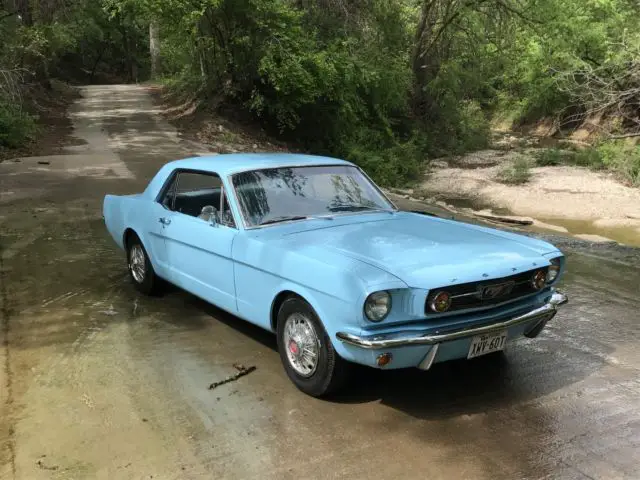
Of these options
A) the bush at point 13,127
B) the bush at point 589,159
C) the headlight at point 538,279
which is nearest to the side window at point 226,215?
the headlight at point 538,279

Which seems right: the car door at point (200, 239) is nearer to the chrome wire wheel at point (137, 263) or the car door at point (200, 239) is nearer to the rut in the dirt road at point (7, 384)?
the chrome wire wheel at point (137, 263)

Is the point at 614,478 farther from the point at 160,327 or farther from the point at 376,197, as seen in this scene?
the point at 160,327

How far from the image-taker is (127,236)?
6.29 metres

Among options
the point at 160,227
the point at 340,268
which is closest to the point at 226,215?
the point at 160,227

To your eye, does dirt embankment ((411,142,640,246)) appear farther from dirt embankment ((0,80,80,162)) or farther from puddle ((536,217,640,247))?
dirt embankment ((0,80,80,162))

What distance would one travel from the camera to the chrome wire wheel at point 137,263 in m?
5.98

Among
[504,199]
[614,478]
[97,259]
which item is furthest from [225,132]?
[614,478]

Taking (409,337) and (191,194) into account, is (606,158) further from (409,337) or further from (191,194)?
(409,337)

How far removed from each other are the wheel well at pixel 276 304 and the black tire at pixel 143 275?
205 centimetres

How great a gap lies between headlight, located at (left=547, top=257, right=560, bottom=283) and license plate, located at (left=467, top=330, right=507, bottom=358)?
0.66m

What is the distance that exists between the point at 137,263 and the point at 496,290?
377cm

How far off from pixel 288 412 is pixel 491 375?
1.57 m

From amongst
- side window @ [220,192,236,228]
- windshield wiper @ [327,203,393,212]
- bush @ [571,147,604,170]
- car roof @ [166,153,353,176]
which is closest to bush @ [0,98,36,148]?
car roof @ [166,153,353,176]

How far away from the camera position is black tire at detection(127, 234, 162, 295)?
5848 mm
